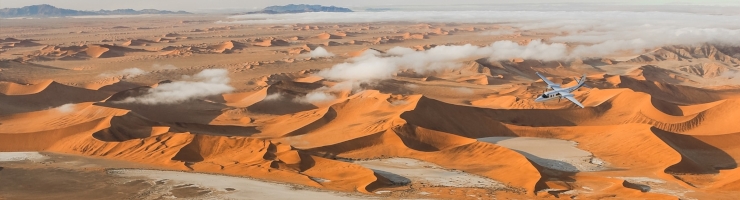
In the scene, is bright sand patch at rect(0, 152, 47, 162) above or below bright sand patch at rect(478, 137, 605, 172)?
above

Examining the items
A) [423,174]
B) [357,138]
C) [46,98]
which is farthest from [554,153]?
[46,98]

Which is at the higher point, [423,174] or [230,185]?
[230,185]

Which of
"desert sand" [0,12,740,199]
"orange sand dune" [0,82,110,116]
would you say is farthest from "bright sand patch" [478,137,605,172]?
"orange sand dune" [0,82,110,116]

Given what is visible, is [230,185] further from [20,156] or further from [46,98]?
[46,98]

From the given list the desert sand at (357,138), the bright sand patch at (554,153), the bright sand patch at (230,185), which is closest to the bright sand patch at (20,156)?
the desert sand at (357,138)

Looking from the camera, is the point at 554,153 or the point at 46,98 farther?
the point at 46,98

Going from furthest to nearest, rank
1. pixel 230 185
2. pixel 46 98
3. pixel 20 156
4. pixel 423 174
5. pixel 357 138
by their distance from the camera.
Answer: pixel 46 98
pixel 357 138
pixel 20 156
pixel 423 174
pixel 230 185

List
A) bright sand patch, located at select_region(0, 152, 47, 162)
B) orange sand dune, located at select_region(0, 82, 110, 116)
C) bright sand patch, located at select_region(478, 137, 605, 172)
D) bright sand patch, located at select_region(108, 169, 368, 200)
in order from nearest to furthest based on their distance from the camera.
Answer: bright sand patch, located at select_region(108, 169, 368, 200)
bright sand patch, located at select_region(0, 152, 47, 162)
bright sand patch, located at select_region(478, 137, 605, 172)
orange sand dune, located at select_region(0, 82, 110, 116)

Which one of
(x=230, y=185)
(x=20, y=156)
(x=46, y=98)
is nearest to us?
(x=230, y=185)

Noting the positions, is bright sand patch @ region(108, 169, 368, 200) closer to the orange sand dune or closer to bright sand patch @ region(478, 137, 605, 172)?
bright sand patch @ region(478, 137, 605, 172)

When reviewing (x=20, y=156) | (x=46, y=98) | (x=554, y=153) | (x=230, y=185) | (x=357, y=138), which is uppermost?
(x=230, y=185)

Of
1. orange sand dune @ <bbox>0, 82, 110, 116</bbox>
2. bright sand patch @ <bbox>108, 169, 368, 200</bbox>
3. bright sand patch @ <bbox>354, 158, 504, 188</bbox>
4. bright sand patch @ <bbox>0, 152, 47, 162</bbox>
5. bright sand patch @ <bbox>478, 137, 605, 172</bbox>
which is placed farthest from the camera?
orange sand dune @ <bbox>0, 82, 110, 116</bbox>

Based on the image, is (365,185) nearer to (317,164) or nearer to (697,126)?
(317,164)
